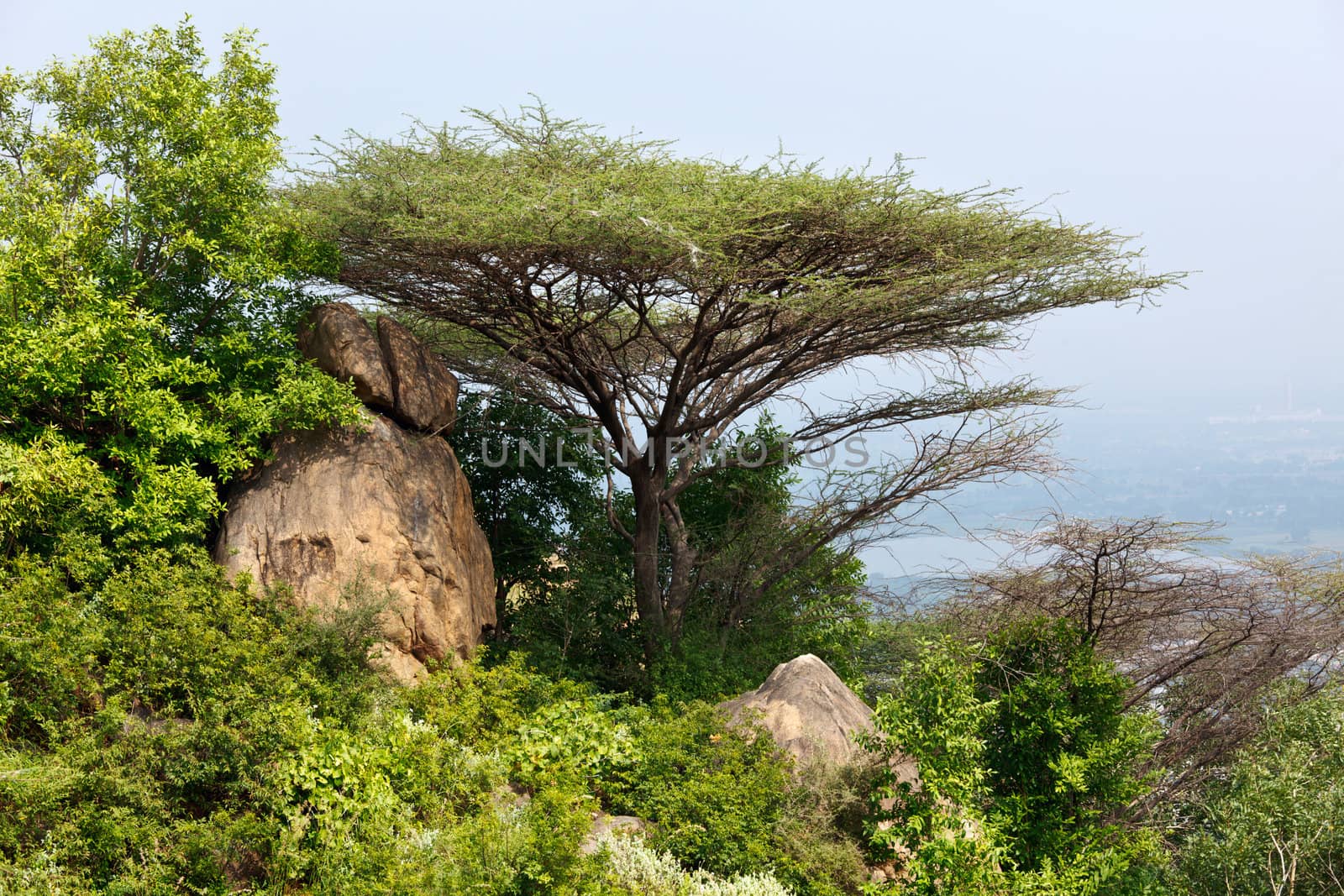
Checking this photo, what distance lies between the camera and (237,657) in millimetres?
8125

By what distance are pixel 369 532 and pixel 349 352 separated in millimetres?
1811

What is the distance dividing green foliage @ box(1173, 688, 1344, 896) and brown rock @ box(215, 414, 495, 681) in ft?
21.5

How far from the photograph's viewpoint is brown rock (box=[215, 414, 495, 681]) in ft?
32.0

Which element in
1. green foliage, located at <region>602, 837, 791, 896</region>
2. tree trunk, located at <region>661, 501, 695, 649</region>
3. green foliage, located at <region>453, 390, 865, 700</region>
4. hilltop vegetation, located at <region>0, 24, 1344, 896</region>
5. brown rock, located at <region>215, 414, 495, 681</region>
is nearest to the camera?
green foliage, located at <region>602, 837, 791, 896</region>

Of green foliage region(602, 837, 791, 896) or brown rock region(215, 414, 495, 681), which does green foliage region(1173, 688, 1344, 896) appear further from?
brown rock region(215, 414, 495, 681)

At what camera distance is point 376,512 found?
397 inches

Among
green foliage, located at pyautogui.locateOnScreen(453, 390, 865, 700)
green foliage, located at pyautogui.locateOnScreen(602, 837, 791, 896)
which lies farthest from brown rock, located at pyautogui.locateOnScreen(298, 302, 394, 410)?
→ green foliage, located at pyautogui.locateOnScreen(602, 837, 791, 896)

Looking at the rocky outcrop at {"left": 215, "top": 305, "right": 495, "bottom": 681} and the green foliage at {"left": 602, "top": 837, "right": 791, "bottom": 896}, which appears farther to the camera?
the rocky outcrop at {"left": 215, "top": 305, "right": 495, "bottom": 681}

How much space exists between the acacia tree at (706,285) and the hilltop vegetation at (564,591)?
0.18ft

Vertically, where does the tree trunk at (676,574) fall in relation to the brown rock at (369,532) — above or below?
below

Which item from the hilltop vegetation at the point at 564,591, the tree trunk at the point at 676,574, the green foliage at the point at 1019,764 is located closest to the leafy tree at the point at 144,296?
the hilltop vegetation at the point at 564,591

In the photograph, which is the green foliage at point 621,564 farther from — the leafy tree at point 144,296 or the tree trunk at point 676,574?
the leafy tree at point 144,296

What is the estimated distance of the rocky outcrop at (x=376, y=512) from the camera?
32.1 feet

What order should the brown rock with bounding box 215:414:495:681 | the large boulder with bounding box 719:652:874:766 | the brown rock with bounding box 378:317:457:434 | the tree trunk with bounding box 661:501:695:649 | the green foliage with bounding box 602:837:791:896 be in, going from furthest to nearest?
the tree trunk with bounding box 661:501:695:649 → the brown rock with bounding box 378:317:457:434 → the brown rock with bounding box 215:414:495:681 → the large boulder with bounding box 719:652:874:766 → the green foliage with bounding box 602:837:791:896
